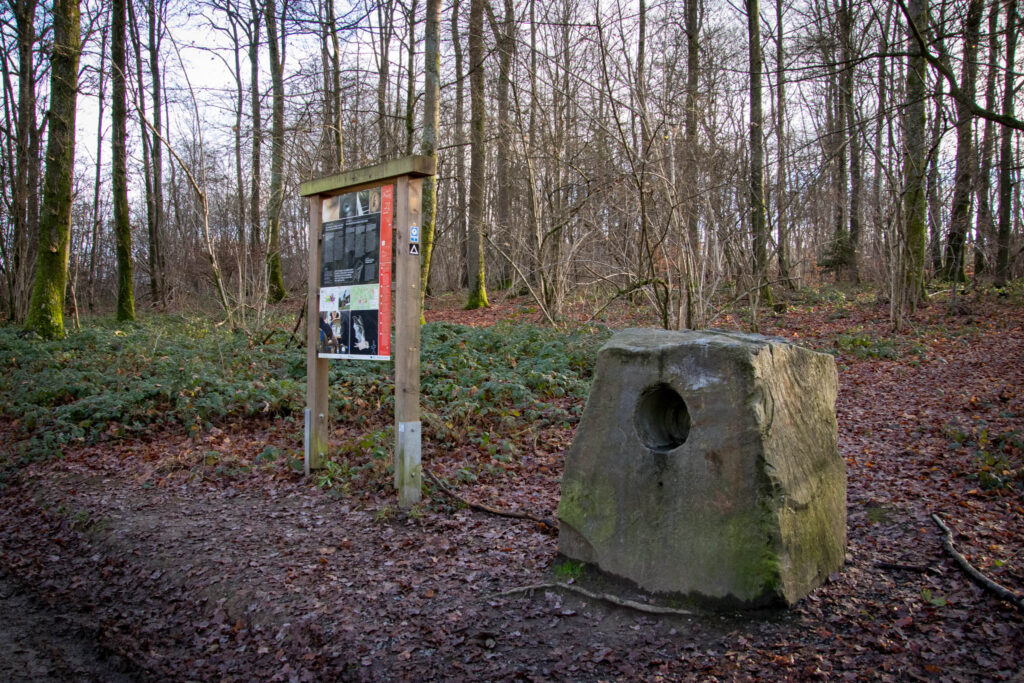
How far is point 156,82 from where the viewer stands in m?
21.0

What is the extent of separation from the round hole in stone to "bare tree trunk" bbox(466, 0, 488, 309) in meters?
9.66

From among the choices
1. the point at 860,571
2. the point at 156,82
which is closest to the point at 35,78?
the point at 156,82

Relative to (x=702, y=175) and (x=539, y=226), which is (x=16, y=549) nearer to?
(x=539, y=226)

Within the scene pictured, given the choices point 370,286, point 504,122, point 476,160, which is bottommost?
point 370,286

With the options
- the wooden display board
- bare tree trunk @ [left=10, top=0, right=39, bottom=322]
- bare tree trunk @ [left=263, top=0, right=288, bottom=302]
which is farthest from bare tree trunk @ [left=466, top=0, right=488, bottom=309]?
A: bare tree trunk @ [left=10, top=0, right=39, bottom=322]

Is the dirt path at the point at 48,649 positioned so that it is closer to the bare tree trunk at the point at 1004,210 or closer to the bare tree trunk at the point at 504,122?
the bare tree trunk at the point at 504,122

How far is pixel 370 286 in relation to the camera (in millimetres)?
5477

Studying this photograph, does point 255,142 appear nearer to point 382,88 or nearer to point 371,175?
point 382,88

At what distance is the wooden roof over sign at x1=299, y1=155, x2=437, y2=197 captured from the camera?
5055mm

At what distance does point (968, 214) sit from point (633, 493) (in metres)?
13.6

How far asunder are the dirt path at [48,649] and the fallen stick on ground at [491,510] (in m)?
2.50

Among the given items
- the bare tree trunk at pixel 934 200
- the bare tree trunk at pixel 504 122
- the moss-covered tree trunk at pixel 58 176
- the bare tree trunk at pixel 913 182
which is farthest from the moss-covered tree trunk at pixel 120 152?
the bare tree trunk at pixel 934 200

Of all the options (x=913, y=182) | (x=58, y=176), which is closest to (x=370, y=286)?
(x=58, y=176)

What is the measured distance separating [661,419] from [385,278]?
2.61 meters
